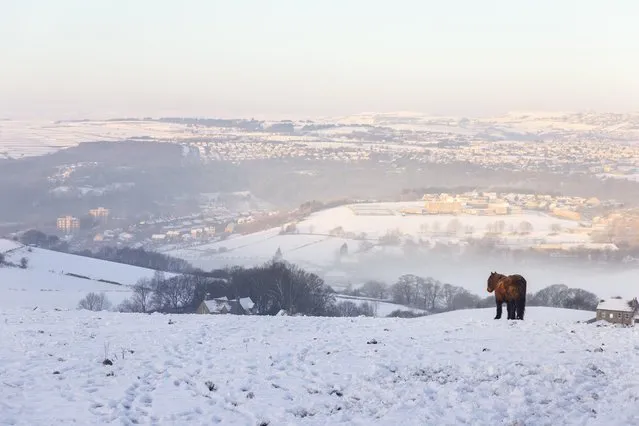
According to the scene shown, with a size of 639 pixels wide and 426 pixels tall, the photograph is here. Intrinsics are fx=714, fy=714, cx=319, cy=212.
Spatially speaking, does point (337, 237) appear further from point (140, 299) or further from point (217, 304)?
point (217, 304)

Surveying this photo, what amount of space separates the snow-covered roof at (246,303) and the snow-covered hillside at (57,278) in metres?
14.5

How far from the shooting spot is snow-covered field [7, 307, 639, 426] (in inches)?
390

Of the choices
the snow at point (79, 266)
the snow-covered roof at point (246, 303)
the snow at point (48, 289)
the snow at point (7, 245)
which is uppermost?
the snow-covered roof at point (246, 303)

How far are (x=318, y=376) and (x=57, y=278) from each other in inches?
2969

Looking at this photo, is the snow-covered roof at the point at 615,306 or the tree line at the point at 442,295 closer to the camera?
the snow-covered roof at the point at 615,306

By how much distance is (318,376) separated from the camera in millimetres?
11992

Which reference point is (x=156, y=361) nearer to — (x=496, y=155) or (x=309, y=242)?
(x=309, y=242)

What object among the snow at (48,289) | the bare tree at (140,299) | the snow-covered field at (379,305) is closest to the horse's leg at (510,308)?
the bare tree at (140,299)

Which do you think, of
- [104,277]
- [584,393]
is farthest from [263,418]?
[104,277]

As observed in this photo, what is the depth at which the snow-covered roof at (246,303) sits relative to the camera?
58162 millimetres

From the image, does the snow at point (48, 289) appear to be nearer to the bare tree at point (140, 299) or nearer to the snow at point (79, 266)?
the bare tree at point (140, 299)

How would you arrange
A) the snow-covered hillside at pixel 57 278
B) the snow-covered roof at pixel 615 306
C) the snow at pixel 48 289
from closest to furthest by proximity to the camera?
the snow-covered roof at pixel 615 306 → the snow at pixel 48 289 → the snow-covered hillside at pixel 57 278

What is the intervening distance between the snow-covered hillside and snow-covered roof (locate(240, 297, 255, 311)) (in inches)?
571

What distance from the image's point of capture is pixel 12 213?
141875 mm
